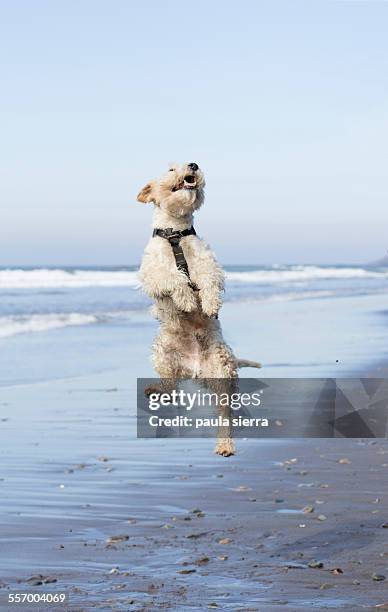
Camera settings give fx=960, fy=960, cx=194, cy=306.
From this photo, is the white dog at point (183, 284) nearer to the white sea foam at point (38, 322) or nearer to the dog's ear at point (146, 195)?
the dog's ear at point (146, 195)

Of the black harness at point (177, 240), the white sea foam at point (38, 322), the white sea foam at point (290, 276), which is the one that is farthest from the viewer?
the white sea foam at point (290, 276)

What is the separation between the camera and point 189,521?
341 inches

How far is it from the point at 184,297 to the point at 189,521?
16.2ft

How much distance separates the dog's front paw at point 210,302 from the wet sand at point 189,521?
318cm

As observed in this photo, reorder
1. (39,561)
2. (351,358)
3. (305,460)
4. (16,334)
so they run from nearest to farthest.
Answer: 1. (39,561)
2. (305,460)
3. (351,358)
4. (16,334)

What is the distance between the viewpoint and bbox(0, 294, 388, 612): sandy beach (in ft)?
23.0

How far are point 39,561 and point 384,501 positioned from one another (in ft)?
11.1

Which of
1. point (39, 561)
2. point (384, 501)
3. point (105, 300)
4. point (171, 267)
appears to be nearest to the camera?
point (171, 267)

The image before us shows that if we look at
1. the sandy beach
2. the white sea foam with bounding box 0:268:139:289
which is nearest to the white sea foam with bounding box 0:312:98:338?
the sandy beach

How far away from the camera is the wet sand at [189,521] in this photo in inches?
276

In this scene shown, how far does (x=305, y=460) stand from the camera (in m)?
10.9

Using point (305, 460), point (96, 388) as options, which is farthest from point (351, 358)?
point (305, 460)

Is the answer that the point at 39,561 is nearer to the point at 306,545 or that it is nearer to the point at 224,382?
the point at 306,545

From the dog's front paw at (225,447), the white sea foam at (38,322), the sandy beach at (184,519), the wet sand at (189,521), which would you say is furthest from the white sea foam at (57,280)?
the dog's front paw at (225,447)
